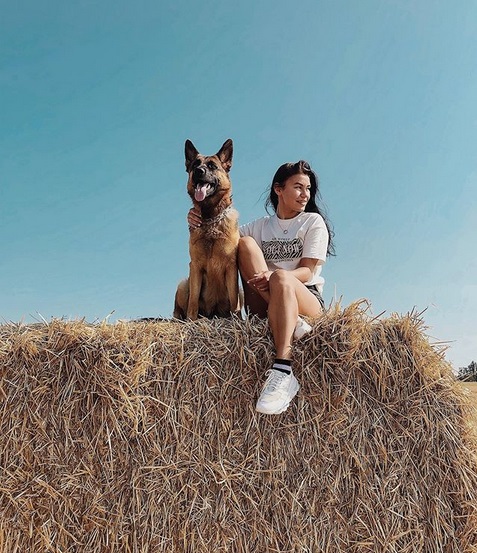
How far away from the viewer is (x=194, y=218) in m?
3.33

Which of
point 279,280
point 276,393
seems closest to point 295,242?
point 279,280

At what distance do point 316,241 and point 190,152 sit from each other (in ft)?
3.29

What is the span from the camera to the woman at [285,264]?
2.43m

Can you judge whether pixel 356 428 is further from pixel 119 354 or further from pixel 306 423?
pixel 119 354

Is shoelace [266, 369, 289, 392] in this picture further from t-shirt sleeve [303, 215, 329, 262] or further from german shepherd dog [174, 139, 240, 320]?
t-shirt sleeve [303, 215, 329, 262]

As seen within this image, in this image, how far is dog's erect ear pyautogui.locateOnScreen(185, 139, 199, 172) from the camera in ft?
11.1

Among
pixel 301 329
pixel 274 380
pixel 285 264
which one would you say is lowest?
pixel 274 380

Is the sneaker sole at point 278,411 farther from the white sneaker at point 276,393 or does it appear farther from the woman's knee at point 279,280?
the woman's knee at point 279,280

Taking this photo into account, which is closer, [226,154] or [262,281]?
[262,281]

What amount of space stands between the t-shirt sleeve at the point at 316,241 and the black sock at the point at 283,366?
0.96 metres

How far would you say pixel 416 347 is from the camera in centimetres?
255

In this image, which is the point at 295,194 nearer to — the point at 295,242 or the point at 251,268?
the point at 295,242

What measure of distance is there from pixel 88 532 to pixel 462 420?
1821mm

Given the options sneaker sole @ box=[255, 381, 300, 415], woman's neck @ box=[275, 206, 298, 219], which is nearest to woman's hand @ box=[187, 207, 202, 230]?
woman's neck @ box=[275, 206, 298, 219]
